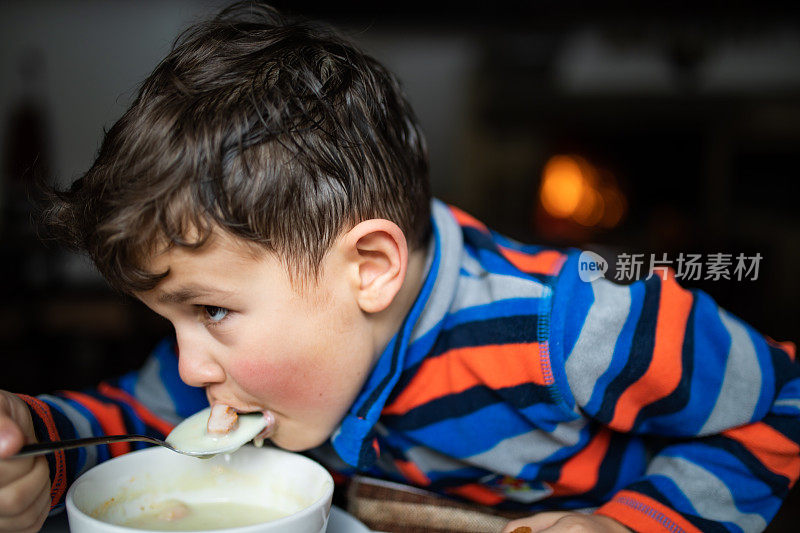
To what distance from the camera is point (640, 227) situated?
2492 mm

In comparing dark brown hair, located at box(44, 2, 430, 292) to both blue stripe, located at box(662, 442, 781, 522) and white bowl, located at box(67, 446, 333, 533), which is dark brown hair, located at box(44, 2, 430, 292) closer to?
white bowl, located at box(67, 446, 333, 533)

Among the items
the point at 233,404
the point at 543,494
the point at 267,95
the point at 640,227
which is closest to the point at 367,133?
the point at 267,95

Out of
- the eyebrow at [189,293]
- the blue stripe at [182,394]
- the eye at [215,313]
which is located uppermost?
the eyebrow at [189,293]

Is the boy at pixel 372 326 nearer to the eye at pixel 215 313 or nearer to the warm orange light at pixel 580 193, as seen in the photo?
the eye at pixel 215 313

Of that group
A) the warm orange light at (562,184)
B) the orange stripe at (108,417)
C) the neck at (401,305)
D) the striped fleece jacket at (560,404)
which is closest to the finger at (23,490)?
the striped fleece jacket at (560,404)

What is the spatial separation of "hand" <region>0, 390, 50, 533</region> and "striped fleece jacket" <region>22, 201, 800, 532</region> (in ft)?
0.30

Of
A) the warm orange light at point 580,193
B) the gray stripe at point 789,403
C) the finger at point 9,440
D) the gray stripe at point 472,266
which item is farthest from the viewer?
the warm orange light at point 580,193

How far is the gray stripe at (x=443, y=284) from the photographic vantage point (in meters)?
0.79

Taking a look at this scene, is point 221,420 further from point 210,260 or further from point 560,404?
point 560,404

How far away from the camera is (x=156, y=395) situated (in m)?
0.89

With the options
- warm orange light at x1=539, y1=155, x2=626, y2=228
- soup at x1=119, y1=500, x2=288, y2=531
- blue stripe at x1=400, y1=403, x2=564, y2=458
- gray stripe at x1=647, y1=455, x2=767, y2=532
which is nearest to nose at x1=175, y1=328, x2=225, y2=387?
soup at x1=119, y1=500, x2=288, y2=531

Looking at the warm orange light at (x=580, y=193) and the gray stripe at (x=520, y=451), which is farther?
the warm orange light at (x=580, y=193)

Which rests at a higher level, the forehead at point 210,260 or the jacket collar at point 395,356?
the forehead at point 210,260

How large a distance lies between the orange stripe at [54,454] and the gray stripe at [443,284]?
37 cm
